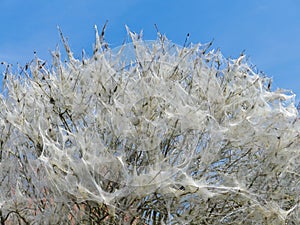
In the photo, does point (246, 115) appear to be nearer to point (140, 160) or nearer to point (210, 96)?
point (210, 96)

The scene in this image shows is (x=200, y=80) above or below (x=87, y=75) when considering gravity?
above

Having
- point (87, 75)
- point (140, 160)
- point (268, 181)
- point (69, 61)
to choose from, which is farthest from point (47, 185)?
point (268, 181)

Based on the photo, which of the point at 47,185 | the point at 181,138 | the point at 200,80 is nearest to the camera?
the point at 47,185

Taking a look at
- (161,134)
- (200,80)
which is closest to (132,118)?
(161,134)

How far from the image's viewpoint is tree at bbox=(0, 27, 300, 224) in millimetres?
5980

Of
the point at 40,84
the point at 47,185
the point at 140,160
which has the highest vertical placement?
the point at 40,84

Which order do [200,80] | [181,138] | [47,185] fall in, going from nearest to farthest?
[47,185]
[181,138]
[200,80]

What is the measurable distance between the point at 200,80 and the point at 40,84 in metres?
2.08

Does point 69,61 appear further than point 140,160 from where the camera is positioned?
Yes

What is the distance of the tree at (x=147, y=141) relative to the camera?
598 centimetres

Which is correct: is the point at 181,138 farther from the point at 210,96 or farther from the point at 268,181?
the point at 268,181

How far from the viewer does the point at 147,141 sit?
6.32 meters

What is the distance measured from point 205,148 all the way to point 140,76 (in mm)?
1300

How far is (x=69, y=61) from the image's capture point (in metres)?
7.67
